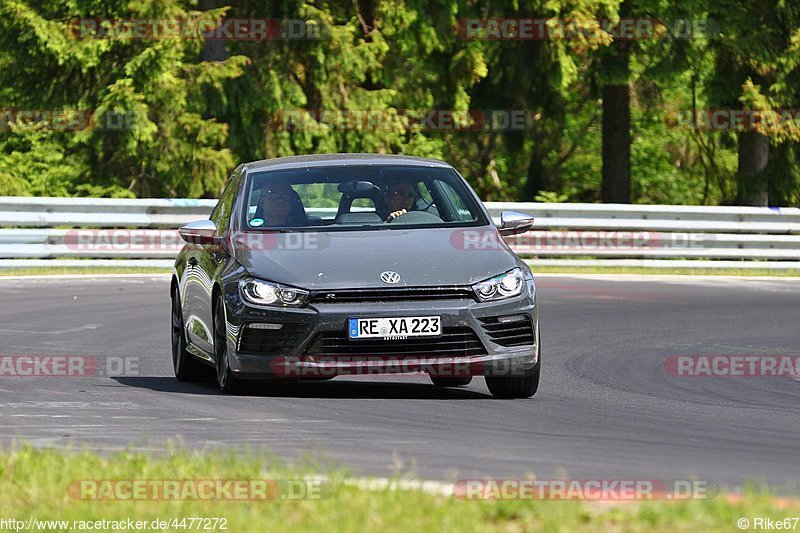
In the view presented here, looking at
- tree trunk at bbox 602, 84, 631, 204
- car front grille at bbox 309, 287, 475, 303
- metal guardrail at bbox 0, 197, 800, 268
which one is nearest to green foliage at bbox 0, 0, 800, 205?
tree trunk at bbox 602, 84, 631, 204

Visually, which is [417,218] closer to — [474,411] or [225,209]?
[225,209]

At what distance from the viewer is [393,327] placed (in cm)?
986

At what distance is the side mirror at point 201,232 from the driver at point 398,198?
120 centimetres

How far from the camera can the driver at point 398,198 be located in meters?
11.2

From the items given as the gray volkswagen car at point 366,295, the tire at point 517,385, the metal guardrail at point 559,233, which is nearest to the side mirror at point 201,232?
the gray volkswagen car at point 366,295

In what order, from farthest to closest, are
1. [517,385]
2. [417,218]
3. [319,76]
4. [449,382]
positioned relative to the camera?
[319,76]
[449,382]
[417,218]
[517,385]

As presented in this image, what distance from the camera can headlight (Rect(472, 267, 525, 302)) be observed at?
998 cm

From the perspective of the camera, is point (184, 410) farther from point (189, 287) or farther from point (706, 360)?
point (706, 360)

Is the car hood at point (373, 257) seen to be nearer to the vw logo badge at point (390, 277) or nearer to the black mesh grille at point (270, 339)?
the vw logo badge at point (390, 277)

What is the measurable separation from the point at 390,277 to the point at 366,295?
7.2 inches

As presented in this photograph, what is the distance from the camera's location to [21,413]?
9.63 m

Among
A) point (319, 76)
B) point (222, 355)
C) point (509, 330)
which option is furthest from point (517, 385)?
point (319, 76)

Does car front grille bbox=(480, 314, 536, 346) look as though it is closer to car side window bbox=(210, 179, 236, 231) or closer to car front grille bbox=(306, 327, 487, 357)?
car front grille bbox=(306, 327, 487, 357)

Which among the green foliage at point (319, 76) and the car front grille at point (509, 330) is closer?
the car front grille at point (509, 330)
